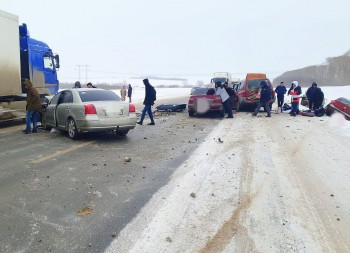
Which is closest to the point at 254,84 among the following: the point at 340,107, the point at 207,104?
the point at 207,104

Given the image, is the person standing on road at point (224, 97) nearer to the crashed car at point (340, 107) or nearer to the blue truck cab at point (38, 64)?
the crashed car at point (340, 107)

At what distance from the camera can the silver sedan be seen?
8.72 metres

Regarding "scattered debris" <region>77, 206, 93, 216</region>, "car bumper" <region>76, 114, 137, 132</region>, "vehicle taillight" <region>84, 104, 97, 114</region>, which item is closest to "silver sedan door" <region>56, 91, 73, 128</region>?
"car bumper" <region>76, 114, 137, 132</region>

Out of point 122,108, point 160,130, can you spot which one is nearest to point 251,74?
point 160,130

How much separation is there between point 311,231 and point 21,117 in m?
11.8

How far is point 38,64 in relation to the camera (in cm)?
1422

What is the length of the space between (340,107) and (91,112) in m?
11.3

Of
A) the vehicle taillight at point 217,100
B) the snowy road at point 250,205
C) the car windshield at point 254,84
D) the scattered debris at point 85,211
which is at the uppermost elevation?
the car windshield at point 254,84

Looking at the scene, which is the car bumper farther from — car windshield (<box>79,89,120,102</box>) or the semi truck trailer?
the semi truck trailer

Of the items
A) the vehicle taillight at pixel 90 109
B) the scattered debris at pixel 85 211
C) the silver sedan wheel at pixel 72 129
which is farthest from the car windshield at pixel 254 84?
the scattered debris at pixel 85 211

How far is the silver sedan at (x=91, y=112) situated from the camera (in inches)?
343

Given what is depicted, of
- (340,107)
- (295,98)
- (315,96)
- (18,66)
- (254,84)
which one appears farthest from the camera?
(254,84)

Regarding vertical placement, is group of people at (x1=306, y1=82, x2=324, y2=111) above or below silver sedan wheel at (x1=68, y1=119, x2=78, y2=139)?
above

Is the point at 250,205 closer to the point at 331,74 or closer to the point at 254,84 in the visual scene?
the point at 254,84
